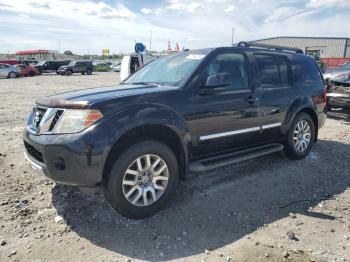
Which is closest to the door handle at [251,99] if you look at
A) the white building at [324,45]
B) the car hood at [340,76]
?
the car hood at [340,76]

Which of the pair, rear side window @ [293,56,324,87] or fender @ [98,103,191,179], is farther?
rear side window @ [293,56,324,87]

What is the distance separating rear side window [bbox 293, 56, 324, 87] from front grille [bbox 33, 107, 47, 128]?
3.92m

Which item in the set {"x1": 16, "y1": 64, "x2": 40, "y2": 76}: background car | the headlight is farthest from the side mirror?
{"x1": 16, "y1": 64, "x2": 40, "y2": 76}: background car

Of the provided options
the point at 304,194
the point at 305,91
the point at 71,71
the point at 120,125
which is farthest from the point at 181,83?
the point at 71,71

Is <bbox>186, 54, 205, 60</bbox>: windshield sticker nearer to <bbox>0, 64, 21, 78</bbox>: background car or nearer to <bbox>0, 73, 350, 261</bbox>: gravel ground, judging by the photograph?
<bbox>0, 73, 350, 261</bbox>: gravel ground

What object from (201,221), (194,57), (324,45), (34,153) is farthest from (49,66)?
(201,221)

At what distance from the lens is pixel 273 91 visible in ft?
16.8

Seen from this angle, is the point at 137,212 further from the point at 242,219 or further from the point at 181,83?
the point at 181,83

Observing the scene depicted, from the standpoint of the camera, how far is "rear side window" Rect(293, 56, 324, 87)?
566 centimetres

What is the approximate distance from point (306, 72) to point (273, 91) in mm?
1122

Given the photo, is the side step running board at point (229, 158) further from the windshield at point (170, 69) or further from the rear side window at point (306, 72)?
the rear side window at point (306, 72)

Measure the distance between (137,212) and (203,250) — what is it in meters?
0.83

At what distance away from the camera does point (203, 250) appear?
3.24 m

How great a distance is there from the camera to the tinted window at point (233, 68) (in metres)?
4.45
